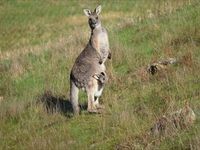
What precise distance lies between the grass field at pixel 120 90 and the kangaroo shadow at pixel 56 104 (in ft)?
0.16

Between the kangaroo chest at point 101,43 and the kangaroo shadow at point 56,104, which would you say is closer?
the kangaroo chest at point 101,43

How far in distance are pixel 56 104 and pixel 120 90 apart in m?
1.49

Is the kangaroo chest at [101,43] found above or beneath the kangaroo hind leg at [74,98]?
above

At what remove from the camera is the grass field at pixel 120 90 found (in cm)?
1009

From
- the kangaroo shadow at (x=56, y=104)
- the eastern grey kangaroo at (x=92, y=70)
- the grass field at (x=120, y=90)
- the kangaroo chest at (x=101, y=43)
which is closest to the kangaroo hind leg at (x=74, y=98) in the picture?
the eastern grey kangaroo at (x=92, y=70)

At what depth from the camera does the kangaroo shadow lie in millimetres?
12383

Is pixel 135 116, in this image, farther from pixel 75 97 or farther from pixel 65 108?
pixel 65 108

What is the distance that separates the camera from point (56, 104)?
1291cm

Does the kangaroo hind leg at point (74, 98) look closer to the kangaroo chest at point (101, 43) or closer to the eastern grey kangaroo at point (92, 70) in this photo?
the eastern grey kangaroo at point (92, 70)

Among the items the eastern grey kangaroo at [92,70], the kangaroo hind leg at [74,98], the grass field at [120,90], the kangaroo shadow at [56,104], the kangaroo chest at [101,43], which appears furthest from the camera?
the kangaroo shadow at [56,104]

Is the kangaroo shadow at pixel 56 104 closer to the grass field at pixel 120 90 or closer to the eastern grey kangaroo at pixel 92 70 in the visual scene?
the grass field at pixel 120 90

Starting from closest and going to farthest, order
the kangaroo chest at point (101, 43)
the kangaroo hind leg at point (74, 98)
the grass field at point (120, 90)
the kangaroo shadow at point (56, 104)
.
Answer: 1. the grass field at point (120, 90)
2. the kangaroo hind leg at point (74, 98)
3. the kangaroo chest at point (101, 43)
4. the kangaroo shadow at point (56, 104)

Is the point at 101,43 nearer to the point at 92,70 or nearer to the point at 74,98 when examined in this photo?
the point at 92,70

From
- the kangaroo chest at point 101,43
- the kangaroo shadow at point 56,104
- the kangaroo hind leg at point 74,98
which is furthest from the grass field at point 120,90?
the kangaroo chest at point 101,43
